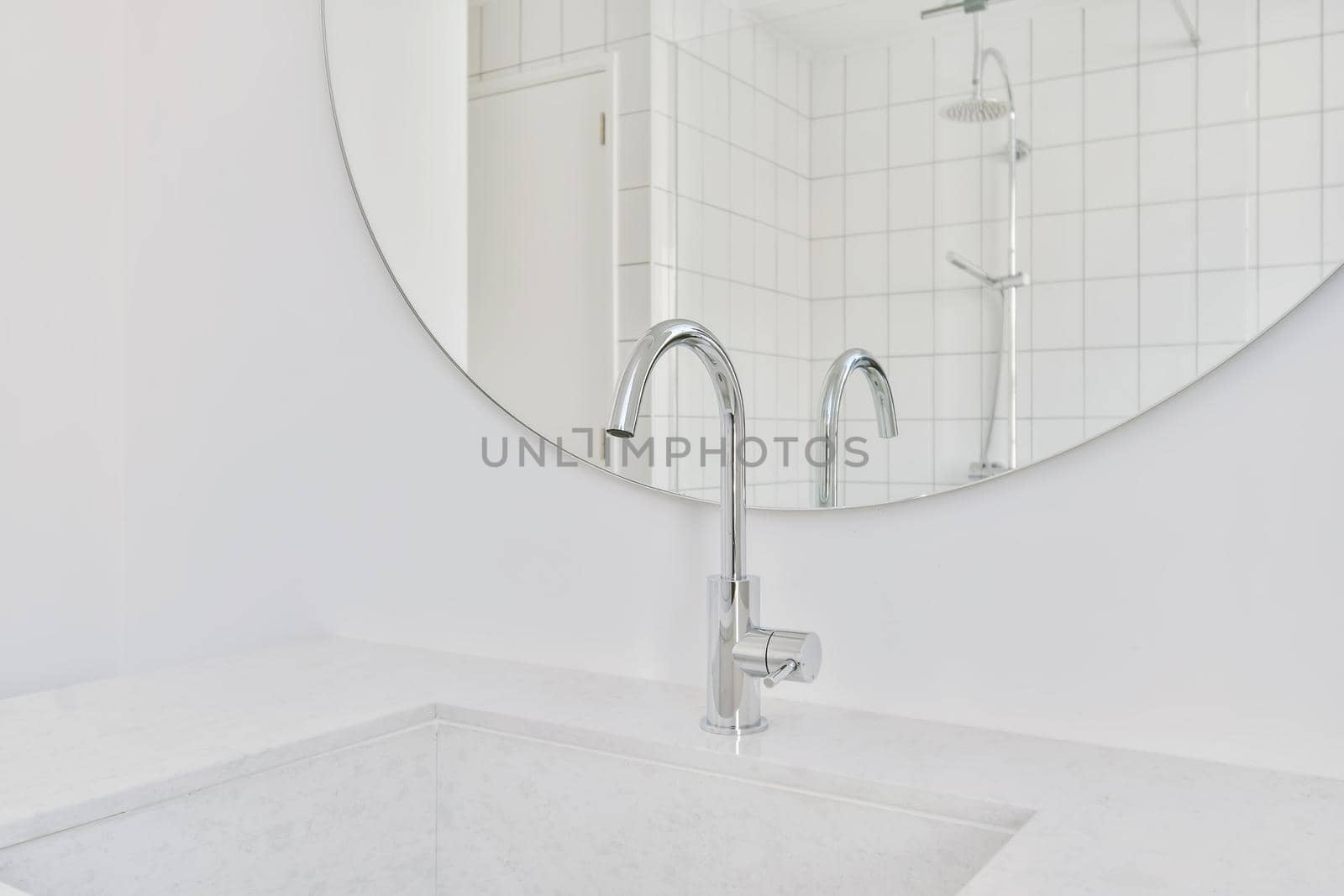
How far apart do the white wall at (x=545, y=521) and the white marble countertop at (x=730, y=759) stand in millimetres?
53

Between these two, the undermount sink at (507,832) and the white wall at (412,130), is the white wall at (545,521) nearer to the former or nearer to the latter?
the white wall at (412,130)

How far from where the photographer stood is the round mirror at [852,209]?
0.91 metres

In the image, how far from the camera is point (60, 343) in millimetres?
1445

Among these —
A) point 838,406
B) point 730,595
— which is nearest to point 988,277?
point 838,406

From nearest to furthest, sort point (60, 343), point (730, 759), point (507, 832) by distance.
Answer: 1. point (730, 759)
2. point (507, 832)
3. point (60, 343)

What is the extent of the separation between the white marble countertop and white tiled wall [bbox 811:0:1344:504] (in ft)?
0.86

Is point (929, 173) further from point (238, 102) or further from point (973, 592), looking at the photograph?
point (238, 102)

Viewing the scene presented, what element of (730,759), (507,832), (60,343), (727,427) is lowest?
(507,832)

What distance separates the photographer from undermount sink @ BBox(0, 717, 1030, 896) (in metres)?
0.85

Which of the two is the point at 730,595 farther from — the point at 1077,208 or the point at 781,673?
the point at 1077,208

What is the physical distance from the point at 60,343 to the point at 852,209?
105 cm

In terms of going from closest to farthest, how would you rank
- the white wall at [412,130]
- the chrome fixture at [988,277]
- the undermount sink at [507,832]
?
the undermount sink at [507,832]
the chrome fixture at [988,277]
the white wall at [412,130]

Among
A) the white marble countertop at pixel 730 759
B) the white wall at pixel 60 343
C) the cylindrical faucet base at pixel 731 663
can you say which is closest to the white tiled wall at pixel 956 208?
the cylindrical faucet base at pixel 731 663

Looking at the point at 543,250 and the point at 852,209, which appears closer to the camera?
the point at 852,209
